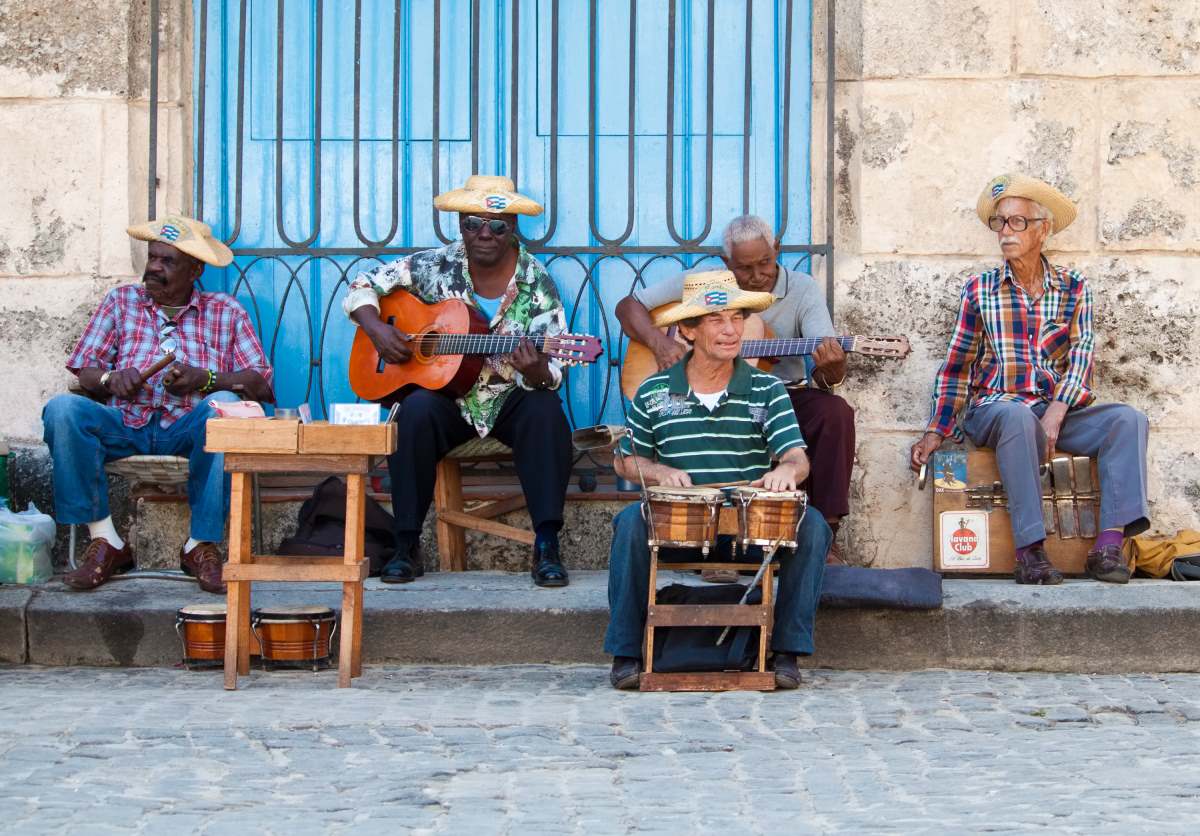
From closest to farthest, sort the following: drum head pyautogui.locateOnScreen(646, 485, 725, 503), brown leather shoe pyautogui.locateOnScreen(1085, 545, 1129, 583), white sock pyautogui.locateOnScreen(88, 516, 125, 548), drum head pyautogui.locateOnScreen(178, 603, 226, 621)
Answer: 1. drum head pyautogui.locateOnScreen(646, 485, 725, 503)
2. drum head pyautogui.locateOnScreen(178, 603, 226, 621)
3. brown leather shoe pyautogui.locateOnScreen(1085, 545, 1129, 583)
4. white sock pyautogui.locateOnScreen(88, 516, 125, 548)

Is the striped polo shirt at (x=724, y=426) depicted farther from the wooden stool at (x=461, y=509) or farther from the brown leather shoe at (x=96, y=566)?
the brown leather shoe at (x=96, y=566)

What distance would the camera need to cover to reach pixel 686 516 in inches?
205

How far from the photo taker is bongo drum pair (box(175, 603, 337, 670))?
18.5 feet

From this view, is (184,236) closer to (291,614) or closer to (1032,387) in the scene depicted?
(291,614)

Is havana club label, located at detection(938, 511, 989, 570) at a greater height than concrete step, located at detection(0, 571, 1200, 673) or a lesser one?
greater

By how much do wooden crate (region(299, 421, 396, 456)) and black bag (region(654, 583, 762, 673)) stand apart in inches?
42.4

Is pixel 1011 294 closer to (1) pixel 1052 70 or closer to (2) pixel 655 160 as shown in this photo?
(1) pixel 1052 70

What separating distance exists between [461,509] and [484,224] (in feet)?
3.75

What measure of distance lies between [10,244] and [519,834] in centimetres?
449

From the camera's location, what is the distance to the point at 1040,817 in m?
3.64

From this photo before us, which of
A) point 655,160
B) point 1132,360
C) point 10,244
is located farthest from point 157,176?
point 1132,360

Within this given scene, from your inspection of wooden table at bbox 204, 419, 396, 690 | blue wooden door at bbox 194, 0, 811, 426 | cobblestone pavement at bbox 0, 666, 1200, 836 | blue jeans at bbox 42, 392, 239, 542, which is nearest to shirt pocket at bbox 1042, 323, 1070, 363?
blue wooden door at bbox 194, 0, 811, 426

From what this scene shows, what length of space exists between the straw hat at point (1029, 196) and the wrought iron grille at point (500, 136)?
846 mm

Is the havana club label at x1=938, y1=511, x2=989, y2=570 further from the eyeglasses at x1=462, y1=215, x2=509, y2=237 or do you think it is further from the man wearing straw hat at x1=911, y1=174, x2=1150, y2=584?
the eyeglasses at x1=462, y1=215, x2=509, y2=237
